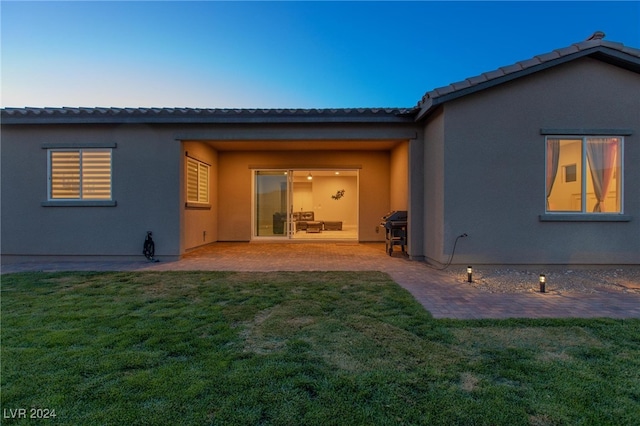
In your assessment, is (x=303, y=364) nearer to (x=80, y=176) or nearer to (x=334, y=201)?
(x=80, y=176)

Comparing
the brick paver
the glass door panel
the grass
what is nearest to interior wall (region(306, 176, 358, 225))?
the glass door panel

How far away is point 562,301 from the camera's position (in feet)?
15.9

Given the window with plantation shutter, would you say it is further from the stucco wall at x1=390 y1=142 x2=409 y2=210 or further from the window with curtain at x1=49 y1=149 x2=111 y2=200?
the stucco wall at x1=390 y1=142 x2=409 y2=210

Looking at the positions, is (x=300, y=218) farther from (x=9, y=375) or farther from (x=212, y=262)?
(x=9, y=375)

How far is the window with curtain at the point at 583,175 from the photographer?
695 cm

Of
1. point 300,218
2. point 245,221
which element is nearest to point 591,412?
point 245,221

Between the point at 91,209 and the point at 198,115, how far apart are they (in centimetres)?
351

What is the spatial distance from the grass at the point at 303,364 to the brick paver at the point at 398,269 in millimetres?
464

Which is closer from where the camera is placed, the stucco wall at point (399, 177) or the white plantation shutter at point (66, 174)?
the white plantation shutter at point (66, 174)

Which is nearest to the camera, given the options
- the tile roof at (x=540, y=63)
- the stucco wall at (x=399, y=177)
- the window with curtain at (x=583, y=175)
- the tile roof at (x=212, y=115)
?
the tile roof at (x=540, y=63)

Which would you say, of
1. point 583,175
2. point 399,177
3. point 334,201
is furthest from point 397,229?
point 334,201

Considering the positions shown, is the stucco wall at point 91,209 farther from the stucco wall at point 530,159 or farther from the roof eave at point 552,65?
the stucco wall at point 530,159

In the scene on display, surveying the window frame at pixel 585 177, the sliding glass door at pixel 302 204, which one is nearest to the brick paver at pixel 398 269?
the sliding glass door at pixel 302 204

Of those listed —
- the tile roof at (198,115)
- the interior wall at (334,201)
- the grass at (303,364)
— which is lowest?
the grass at (303,364)
